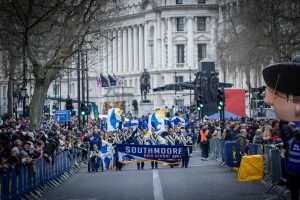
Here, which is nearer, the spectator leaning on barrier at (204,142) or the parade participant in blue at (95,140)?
the parade participant in blue at (95,140)

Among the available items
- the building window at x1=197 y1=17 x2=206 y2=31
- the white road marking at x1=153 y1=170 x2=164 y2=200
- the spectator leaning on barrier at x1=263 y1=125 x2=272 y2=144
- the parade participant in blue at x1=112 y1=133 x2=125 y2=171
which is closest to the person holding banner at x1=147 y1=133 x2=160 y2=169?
the parade participant in blue at x1=112 y1=133 x2=125 y2=171

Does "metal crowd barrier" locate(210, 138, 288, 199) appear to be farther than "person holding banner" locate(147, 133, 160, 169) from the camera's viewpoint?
No

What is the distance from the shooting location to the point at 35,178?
27.6 m

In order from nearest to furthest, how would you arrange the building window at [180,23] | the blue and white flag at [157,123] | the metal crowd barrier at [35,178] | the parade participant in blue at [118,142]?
the metal crowd barrier at [35,178] → the parade participant in blue at [118,142] → the blue and white flag at [157,123] → the building window at [180,23]

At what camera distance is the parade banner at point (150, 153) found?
137ft

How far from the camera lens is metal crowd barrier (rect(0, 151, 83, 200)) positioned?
73.9ft

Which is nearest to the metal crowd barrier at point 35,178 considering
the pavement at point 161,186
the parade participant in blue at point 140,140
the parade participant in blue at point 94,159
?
the pavement at point 161,186

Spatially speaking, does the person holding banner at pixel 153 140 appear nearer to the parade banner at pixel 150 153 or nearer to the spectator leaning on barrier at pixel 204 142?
the parade banner at pixel 150 153

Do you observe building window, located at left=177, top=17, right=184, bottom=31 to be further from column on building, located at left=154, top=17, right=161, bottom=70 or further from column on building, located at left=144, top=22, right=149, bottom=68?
column on building, located at left=144, top=22, right=149, bottom=68

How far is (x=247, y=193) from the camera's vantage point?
26.7 m

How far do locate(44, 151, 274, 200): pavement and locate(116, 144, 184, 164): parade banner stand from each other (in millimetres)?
2904

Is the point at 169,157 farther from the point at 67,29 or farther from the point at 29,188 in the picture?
the point at 29,188

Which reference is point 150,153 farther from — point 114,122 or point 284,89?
point 284,89

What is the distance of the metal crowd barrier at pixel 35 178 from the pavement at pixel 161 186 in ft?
1.14
